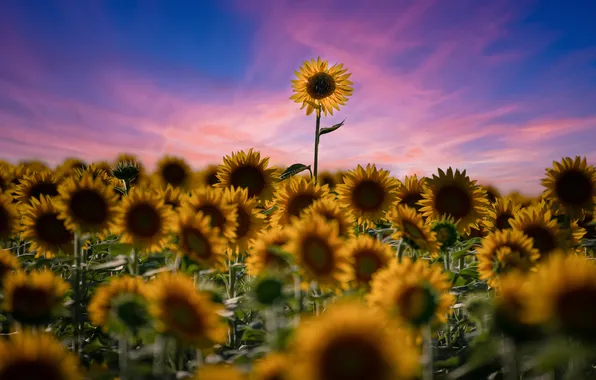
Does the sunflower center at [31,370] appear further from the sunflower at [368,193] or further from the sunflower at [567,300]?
the sunflower at [368,193]

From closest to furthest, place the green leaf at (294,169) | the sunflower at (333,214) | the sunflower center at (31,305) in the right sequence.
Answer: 1. the sunflower center at (31,305)
2. the sunflower at (333,214)
3. the green leaf at (294,169)

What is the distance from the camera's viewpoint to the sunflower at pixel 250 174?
539cm

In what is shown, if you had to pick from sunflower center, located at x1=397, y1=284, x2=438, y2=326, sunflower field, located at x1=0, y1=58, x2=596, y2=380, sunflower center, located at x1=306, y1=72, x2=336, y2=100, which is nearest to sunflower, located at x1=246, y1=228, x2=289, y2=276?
sunflower field, located at x1=0, y1=58, x2=596, y2=380

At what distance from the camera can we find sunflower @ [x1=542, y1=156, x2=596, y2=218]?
489 cm

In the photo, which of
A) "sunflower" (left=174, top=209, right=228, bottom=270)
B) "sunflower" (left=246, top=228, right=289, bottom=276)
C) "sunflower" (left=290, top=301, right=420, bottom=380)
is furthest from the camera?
"sunflower" (left=246, top=228, right=289, bottom=276)

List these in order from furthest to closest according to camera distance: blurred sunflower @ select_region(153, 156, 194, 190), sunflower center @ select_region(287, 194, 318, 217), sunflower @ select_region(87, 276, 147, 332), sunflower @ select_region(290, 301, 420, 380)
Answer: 1. blurred sunflower @ select_region(153, 156, 194, 190)
2. sunflower center @ select_region(287, 194, 318, 217)
3. sunflower @ select_region(87, 276, 147, 332)
4. sunflower @ select_region(290, 301, 420, 380)

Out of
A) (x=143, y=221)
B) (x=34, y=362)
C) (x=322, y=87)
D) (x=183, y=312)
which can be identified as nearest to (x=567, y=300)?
(x=183, y=312)

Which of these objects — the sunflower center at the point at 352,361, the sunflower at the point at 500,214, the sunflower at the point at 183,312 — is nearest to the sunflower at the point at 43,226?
the sunflower at the point at 183,312

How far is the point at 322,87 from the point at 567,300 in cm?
581

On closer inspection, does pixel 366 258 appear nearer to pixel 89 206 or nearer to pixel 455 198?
pixel 89 206

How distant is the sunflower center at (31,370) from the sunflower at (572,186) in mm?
5087

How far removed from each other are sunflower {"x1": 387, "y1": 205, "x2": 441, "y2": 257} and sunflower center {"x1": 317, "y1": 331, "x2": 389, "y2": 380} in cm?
191

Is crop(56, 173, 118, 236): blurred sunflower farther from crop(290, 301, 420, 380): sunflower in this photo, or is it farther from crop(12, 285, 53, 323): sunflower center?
crop(290, 301, 420, 380): sunflower

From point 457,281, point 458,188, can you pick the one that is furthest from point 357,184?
point 457,281
